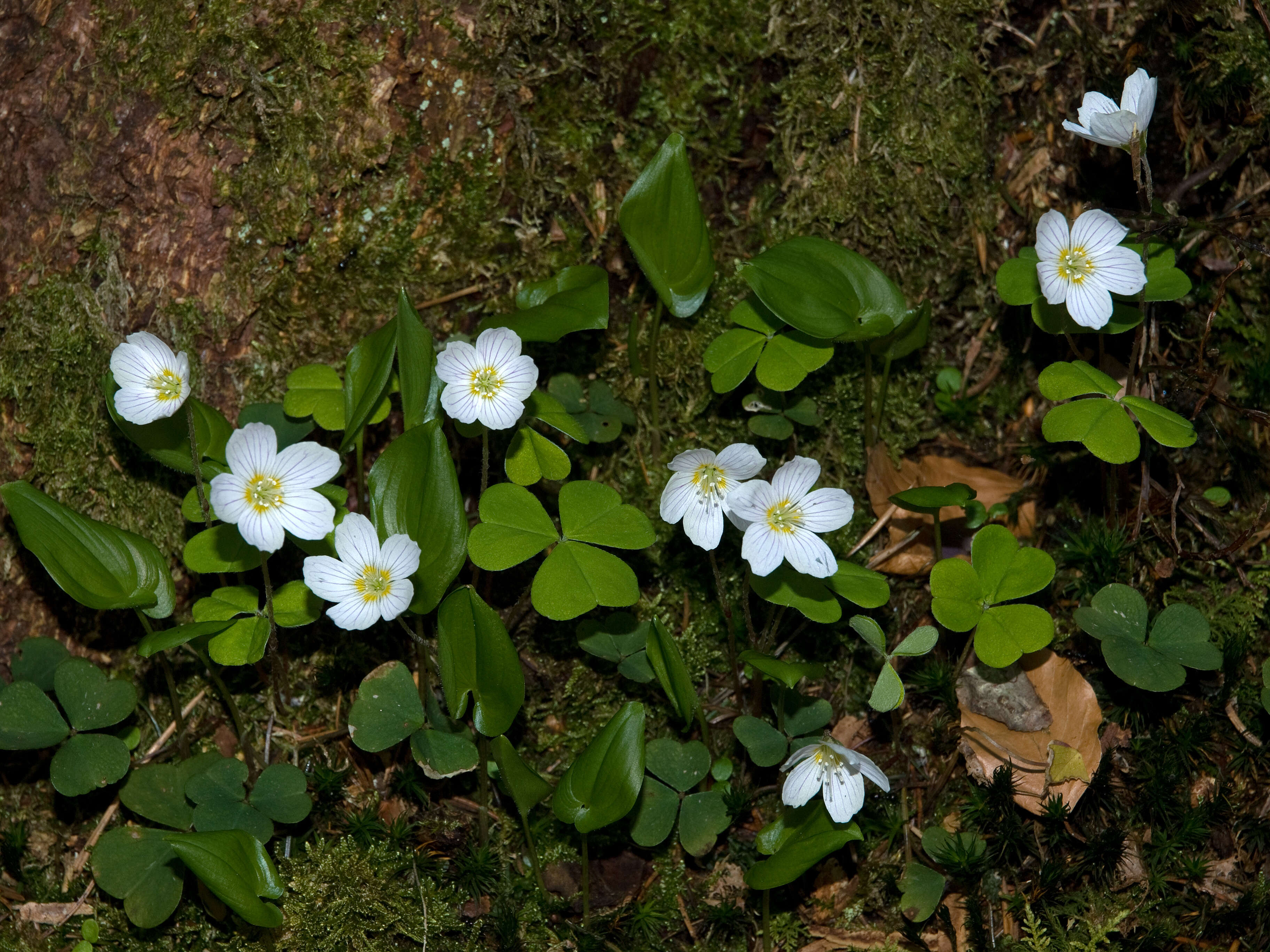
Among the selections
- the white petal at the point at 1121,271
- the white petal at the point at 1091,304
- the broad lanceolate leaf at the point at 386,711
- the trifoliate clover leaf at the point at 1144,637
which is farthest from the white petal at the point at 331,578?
the white petal at the point at 1121,271

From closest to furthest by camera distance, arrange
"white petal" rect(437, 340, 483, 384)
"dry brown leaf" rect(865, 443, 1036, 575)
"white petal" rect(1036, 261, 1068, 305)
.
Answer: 1. "white petal" rect(437, 340, 483, 384)
2. "white petal" rect(1036, 261, 1068, 305)
3. "dry brown leaf" rect(865, 443, 1036, 575)

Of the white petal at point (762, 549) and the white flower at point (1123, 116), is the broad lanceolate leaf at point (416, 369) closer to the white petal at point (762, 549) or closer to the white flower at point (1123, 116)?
the white petal at point (762, 549)

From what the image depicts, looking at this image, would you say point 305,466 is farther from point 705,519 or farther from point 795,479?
point 795,479

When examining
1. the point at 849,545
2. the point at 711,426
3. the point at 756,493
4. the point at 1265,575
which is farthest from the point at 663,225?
the point at 1265,575

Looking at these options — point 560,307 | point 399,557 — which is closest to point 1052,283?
point 560,307

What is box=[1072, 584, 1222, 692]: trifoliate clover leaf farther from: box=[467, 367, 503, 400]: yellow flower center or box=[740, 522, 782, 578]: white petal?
box=[467, 367, 503, 400]: yellow flower center

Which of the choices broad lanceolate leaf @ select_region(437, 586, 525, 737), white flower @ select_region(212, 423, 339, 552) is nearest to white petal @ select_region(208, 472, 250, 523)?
white flower @ select_region(212, 423, 339, 552)
